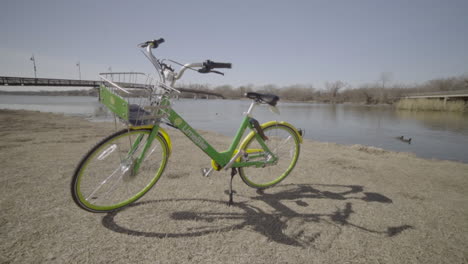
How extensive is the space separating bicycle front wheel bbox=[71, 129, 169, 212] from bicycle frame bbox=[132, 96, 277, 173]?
83 millimetres

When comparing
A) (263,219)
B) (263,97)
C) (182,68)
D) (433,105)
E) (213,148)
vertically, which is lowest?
(263,219)

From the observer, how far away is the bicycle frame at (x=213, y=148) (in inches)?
85.3

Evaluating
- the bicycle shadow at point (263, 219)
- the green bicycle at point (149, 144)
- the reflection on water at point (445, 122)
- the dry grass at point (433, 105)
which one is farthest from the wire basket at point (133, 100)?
the dry grass at point (433, 105)

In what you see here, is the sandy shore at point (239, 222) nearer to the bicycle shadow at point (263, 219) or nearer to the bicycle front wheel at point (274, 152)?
the bicycle shadow at point (263, 219)

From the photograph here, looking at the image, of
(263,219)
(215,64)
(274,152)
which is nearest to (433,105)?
(274,152)

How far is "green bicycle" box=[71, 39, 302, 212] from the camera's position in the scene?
6.23 feet

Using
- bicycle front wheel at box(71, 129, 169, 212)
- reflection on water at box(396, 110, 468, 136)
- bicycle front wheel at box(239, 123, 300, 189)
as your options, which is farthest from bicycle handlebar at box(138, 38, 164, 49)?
reflection on water at box(396, 110, 468, 136)

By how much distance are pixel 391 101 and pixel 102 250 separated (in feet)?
185

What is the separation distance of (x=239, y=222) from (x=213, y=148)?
91 cm

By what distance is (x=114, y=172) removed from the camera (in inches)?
86.7

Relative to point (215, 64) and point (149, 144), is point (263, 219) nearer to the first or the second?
point (149, 144)

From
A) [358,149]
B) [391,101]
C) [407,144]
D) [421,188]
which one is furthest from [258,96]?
[391,101]

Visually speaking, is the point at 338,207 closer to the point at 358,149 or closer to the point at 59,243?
the point at 59,243

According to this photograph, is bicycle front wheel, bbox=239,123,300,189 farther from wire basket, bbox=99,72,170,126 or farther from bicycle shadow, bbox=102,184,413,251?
wire basket, bbox=99,72,170,126
